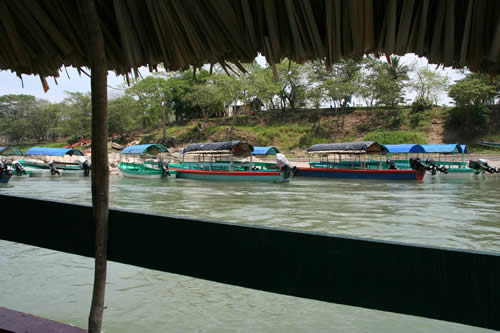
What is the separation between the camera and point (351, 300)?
1051 millimetres

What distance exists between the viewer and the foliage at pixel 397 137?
31756mm

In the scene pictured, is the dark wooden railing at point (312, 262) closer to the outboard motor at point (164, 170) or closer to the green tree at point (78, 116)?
the outboard motor at point (164, 170)

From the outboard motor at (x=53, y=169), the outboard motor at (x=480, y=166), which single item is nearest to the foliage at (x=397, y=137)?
the outboard motor at (x=480, y=166)

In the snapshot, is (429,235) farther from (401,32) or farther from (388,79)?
(388,79)

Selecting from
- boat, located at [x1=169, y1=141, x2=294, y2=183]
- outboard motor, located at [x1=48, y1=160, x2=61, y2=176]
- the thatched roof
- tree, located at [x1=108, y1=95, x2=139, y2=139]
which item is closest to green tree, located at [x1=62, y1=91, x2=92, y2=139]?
tree, located at [x1=108, y1=95, x2=139, y2=139]

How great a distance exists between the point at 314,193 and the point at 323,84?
23.9 meters

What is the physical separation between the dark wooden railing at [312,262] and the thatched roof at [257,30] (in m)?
0.86

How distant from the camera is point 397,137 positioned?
32500mm

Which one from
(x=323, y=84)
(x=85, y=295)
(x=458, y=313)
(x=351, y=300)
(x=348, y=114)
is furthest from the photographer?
(x=348, y=114)

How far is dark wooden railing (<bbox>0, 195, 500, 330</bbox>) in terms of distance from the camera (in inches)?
36.2

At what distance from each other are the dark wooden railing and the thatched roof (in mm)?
864

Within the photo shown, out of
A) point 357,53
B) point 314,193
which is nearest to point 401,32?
point 357,53

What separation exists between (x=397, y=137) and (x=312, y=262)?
1335 inches

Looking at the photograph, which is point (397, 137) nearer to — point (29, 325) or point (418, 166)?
point (418, 166)
